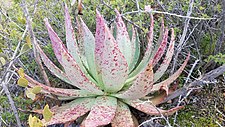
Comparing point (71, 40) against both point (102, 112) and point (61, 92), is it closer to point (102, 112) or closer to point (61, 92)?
point (61, 92)

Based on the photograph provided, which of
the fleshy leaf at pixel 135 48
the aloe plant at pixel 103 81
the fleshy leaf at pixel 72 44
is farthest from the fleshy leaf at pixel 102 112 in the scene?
the fleshy leaf at pixel 135 48

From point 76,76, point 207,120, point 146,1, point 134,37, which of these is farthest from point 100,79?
point 146,1

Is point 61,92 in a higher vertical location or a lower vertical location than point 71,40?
lower

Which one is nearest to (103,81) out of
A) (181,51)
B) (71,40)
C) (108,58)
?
(108,58)

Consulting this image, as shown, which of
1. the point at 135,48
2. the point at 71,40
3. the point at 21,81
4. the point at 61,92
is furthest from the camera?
the point at 135,48

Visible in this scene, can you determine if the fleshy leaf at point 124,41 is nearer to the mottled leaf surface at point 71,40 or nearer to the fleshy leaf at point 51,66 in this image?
the mottled leaf surface at point 71,40
